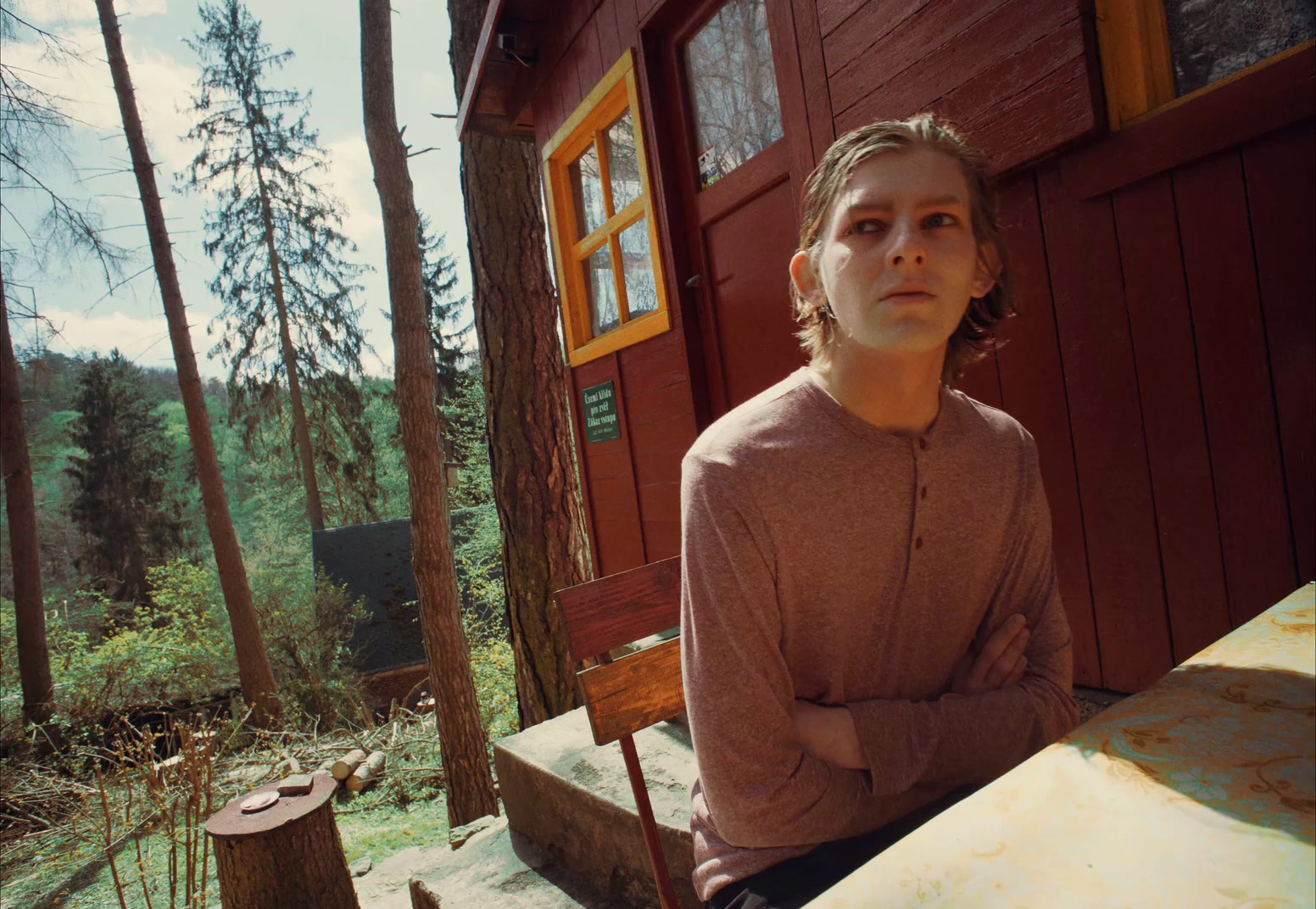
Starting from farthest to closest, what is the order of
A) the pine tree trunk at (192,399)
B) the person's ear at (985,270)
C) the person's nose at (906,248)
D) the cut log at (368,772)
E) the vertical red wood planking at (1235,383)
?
the pine tree trunk at (192,399) < the cut log at (368,772) < the vertical red wood planking at (1235,383) < the person's ear at (985,270) < the person's nose at (906,248)

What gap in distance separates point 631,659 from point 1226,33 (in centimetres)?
180

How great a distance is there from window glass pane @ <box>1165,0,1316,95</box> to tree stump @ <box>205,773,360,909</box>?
397 cm

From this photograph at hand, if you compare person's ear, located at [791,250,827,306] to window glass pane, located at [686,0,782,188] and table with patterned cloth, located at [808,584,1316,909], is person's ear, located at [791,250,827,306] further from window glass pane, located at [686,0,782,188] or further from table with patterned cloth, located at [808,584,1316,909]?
window glass pane, located at [686,0,782,188]

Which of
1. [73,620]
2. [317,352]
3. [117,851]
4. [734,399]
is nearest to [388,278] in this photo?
[734,399]

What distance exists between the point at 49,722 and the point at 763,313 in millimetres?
11249

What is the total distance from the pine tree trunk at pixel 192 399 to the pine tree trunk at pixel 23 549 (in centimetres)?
193

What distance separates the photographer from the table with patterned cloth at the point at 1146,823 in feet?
2.10

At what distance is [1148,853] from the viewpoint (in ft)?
2.24

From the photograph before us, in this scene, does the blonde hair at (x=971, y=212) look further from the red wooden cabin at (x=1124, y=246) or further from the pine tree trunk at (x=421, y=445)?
the pine tree trunk at (x=421, y=445)

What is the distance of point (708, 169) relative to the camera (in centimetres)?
338

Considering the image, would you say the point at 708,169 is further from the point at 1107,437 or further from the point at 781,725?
the point at 781,725

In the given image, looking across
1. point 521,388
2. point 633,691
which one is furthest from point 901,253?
point 521,388

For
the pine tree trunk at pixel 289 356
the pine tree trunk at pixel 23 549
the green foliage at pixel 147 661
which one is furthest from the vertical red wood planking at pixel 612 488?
the pine tree trunk at pixel 289 356

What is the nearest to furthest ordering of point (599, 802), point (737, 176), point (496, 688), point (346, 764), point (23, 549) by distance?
point (599, 802), point (737, 176), point (346, 764), point (23, 549), point (496, 688)
